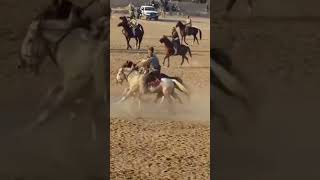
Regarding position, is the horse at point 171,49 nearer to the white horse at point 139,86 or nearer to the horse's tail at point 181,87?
the horse's tail at point 181,87

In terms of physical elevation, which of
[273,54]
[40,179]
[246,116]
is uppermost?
[273,54]

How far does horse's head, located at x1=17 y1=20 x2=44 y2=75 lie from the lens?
182 inches

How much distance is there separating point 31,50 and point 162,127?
4.25 feet

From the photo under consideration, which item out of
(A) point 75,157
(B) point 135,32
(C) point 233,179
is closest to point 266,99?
(C) point 233,179

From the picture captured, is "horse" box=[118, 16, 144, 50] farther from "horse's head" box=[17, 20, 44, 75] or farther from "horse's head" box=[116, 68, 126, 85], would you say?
"horse's head" box=[17, 20, 44, 75]

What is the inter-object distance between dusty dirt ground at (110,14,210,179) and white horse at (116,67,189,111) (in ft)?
0.28

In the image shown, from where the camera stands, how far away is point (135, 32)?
6820mm

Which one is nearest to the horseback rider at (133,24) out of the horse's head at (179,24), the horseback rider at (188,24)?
the horse's head at (179,24)

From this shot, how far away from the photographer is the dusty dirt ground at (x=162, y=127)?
13.5 feet

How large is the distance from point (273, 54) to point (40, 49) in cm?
187

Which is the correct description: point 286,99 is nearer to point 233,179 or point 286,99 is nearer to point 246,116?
point 246,116

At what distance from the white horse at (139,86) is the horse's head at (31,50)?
1.13m

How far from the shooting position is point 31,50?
183 inches

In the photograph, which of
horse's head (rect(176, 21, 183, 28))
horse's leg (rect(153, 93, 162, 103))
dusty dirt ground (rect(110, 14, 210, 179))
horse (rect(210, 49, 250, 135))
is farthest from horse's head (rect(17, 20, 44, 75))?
horse's head (rect(176, 21, 183, 28))
